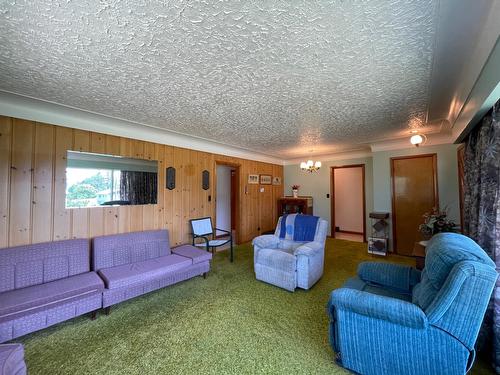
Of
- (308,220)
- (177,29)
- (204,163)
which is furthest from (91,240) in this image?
(308,220)

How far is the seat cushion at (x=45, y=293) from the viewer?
1.86 metres

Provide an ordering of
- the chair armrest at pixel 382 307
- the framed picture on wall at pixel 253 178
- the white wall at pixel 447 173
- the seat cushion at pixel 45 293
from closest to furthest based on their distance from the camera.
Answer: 1. the chair armrest at pixel 382 307
2. the seat cushion at pixel 45 293
3. the white wall at pixel 447 173
4. the framed picture on wall at pixel 253 178

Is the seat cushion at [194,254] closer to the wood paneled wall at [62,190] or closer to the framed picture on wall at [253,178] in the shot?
the wood paneled wall at [62,190]

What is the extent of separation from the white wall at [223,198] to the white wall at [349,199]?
3.51m

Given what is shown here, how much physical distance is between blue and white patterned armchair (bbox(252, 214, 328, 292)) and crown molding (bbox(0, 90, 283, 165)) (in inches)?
92.0

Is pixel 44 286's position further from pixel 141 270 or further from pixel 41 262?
pixel 141 270

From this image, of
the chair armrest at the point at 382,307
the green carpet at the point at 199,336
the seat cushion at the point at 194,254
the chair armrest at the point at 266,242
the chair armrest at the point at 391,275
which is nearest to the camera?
the chair armrest at the point at 382,307

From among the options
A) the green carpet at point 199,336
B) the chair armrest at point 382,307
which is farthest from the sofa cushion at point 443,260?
the green carpet at point 199,336

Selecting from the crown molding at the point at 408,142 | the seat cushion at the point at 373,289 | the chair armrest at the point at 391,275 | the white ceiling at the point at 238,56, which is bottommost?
the seat cushion at the point at 373,289

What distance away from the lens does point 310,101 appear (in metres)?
2.46

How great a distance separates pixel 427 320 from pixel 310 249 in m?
1.58

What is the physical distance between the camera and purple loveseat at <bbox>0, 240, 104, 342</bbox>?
188 cm

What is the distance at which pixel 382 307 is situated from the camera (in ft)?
4.69

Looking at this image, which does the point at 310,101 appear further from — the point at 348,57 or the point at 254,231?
the point at 254,231
